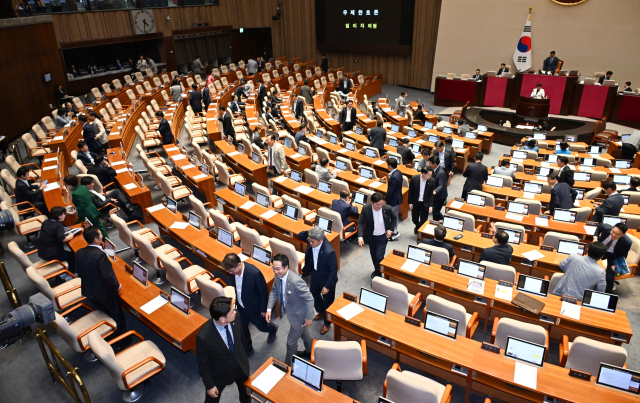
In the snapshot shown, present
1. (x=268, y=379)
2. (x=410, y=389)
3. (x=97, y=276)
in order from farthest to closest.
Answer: (x=97, y=276), (x=268, y=379), (x=410, y=389)

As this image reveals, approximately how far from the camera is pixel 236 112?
14227 mm

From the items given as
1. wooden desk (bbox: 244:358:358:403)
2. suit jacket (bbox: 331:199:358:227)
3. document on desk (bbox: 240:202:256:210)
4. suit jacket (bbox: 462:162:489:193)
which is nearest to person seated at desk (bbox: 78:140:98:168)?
document on desk (bbox: 240:202:256:210)

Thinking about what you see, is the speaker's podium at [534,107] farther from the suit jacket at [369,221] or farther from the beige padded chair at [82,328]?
the beige padded chair at [82,328]

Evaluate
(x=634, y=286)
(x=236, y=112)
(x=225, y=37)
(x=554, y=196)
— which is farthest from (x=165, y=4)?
(x=634, y=286)

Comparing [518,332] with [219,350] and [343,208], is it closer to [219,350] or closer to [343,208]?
[219,350]

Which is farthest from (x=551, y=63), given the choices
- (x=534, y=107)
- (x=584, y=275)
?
(x=584, y=275)

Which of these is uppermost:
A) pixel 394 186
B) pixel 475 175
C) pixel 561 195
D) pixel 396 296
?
pixel 394 186

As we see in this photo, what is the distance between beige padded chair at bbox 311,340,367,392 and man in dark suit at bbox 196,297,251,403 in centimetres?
74

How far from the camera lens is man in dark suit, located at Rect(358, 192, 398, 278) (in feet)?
19.2

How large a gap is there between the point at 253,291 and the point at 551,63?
16.4m

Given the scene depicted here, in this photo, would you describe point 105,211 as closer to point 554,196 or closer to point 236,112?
point 236,112

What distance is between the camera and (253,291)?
4535 mm

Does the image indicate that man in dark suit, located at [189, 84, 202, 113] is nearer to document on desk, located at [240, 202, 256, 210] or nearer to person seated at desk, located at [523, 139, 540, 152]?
document on desk, located at [240, 202, 256, 210]

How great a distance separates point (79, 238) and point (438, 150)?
698 centimetres
